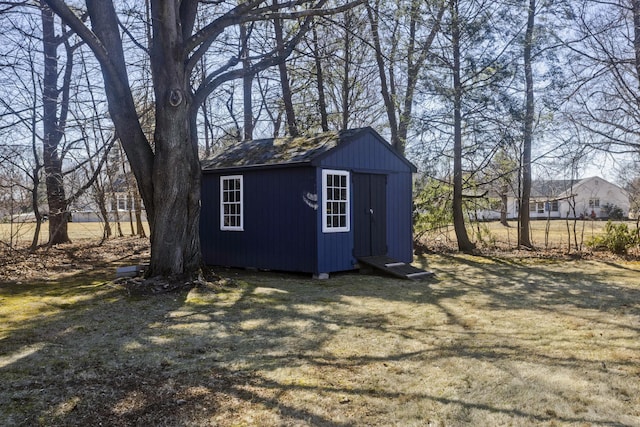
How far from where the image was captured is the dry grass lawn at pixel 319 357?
344cm

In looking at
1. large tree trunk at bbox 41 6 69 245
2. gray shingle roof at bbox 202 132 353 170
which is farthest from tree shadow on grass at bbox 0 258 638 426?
large tree trunk at bbox 41 6 69 245

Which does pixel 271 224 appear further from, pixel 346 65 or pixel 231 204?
pixel 346 65

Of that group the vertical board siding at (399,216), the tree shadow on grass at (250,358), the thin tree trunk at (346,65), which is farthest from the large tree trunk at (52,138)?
the vertical board siding at (399,216)

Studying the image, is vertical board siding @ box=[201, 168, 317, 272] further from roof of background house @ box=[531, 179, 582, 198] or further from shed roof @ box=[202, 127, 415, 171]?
roof of background house @ box=[531, 179, 582, 198]

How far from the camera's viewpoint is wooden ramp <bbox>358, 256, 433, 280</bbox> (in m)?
10.0

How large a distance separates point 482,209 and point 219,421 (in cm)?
1359

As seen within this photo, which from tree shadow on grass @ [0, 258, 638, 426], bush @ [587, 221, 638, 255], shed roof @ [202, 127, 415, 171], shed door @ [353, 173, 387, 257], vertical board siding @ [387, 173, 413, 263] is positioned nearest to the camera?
tree shadow on grass @ [0, 258, 638, 426]

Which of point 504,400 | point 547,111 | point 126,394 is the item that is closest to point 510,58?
point 547,111

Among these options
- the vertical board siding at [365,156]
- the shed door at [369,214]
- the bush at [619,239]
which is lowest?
the bush at [619,239]

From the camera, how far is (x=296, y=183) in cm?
1012

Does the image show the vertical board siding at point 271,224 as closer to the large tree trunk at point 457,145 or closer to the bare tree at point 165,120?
the bare tree at point 165,120

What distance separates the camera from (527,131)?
1388cm

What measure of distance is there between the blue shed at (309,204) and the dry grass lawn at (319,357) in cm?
173

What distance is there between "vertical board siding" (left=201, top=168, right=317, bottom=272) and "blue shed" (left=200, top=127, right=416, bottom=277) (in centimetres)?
2
